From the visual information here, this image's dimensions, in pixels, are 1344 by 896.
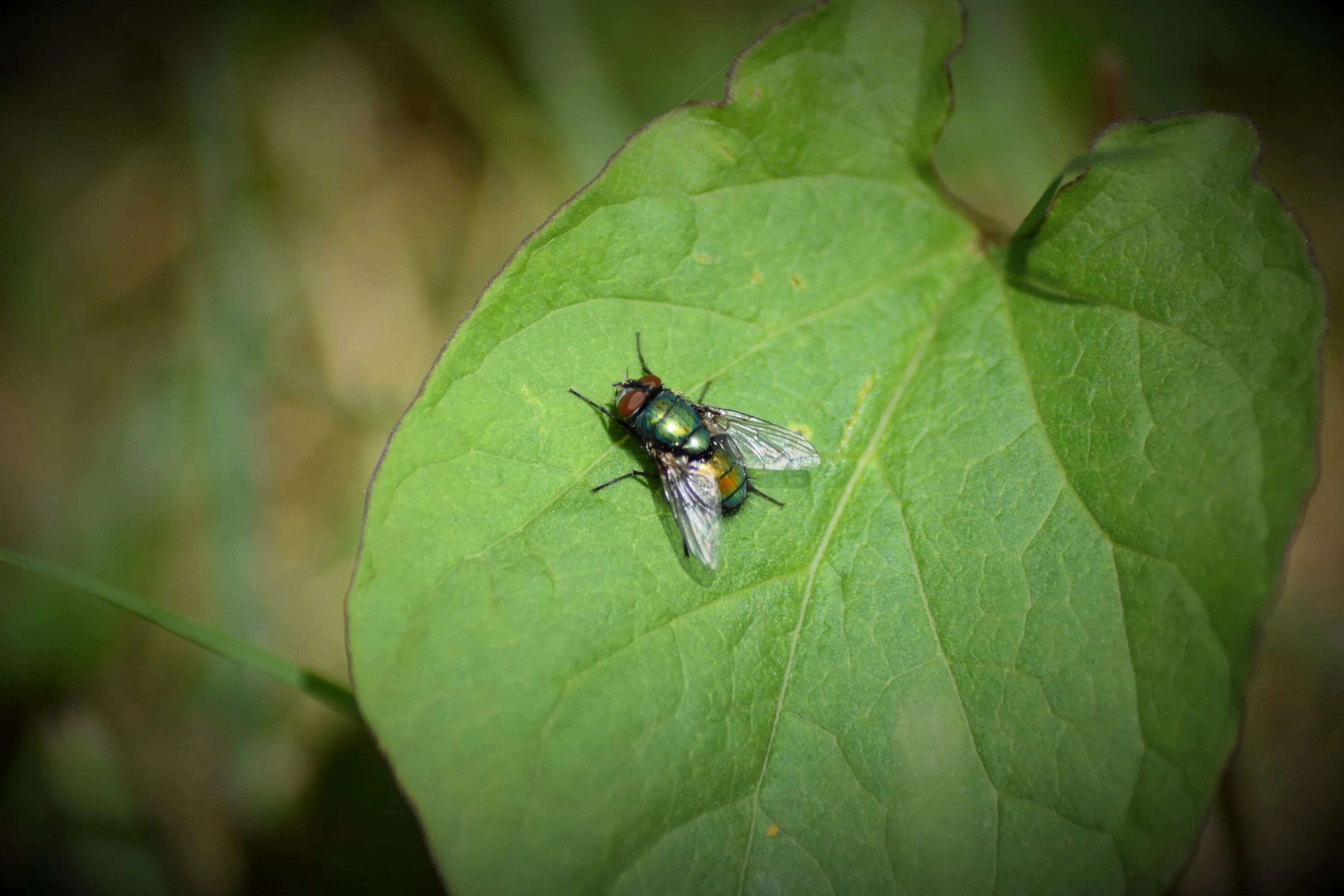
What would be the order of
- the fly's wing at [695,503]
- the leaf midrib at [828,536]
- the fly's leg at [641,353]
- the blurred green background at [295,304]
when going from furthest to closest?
1. the blurred green background at [295,304]
2. the fly's leg at [641,353]
3. the fly's wing at [695,503]
4. the leaf midrib at [828,536]

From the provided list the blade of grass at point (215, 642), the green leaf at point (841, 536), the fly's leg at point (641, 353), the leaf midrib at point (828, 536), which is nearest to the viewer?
the green leaf at point (841, 536)

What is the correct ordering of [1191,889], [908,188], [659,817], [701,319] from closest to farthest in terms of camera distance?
[659,817], [701,319], [908,188], [1191,889]

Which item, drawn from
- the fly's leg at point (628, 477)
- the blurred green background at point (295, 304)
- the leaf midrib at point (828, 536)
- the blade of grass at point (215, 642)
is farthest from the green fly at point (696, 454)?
the blurred green background at point (295, 304)

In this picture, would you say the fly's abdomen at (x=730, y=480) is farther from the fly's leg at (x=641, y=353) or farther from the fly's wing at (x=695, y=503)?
the fly's leg at (x=641, y=353)

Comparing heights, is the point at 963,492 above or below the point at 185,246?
below

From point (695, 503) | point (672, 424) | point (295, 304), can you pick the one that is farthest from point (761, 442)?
point (295, 304)

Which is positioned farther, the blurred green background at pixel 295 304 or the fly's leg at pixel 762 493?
the blurred green background at pixel 295 304

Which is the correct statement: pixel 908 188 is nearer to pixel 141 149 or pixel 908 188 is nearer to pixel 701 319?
pixel 701 319

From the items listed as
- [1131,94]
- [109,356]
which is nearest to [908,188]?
[1131,94]
